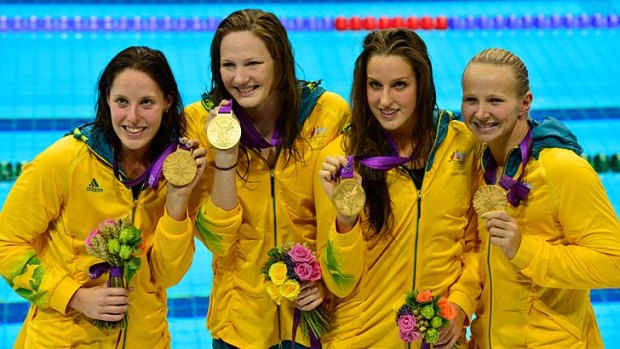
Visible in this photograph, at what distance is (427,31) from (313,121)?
15.9ft

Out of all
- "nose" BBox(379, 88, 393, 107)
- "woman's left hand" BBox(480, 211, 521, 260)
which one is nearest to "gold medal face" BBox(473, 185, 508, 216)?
"woman's left hand" BBox(480, 211, 521, 260)

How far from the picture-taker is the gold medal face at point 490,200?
281 cm

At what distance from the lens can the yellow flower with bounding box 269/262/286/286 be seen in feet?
9.76

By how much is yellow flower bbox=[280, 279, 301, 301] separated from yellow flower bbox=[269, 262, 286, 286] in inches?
0.6

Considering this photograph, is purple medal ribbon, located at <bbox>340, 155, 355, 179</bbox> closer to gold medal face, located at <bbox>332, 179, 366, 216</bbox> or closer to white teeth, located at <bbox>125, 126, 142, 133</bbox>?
gold medal face, located at <bbox>332, 179, 366, 216</bbox>

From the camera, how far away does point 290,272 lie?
2.98m

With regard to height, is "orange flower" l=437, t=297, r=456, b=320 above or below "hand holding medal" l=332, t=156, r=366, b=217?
below

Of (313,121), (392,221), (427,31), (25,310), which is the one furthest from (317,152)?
(427,31)

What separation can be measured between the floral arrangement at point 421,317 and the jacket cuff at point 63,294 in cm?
97

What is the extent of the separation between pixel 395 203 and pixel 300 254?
12.6 inches

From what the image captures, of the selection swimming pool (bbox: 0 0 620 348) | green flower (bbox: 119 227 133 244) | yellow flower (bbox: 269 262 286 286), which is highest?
swimming pool (bbox: 0 0 620 348)

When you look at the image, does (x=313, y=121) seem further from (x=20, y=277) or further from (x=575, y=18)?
(x=575, y=18)

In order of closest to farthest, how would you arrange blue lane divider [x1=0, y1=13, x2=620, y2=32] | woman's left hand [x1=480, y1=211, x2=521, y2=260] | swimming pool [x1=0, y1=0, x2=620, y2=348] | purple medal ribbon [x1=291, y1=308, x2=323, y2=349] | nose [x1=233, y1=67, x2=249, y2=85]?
woman's left hand [x1=480, y1=211, x2=521, y2=260] < nose [x1=233, y1=67, x2=249, y2=85] < purple medal ribbon [x1=291, y1=308, x2=323, y2=349] < swimming pool [x1=0, y1=0, x2=620, y2=348] < blue lane divider [x1=0, y1=13, x2=620, y2=32]

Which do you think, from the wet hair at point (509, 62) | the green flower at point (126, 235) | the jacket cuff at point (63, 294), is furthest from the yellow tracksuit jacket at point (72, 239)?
the wet hair at point (509, 62)
